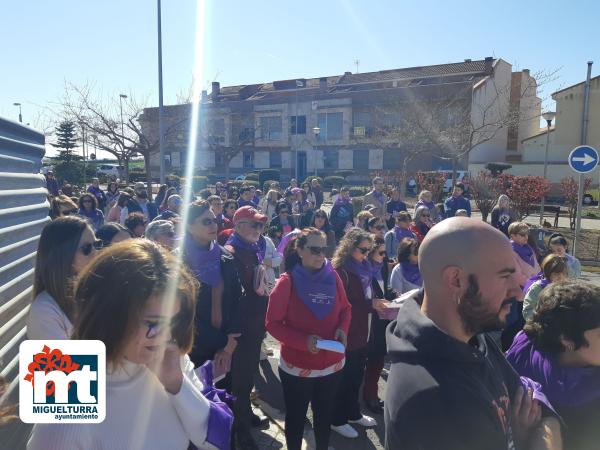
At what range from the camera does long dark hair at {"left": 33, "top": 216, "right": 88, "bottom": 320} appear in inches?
85.9

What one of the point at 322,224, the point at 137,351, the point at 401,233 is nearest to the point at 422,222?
the point at 401,233

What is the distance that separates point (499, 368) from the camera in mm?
1655

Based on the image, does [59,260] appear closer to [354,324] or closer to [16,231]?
[16,231]

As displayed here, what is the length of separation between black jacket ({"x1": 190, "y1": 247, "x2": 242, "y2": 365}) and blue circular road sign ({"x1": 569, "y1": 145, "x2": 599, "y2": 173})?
26.8 ft

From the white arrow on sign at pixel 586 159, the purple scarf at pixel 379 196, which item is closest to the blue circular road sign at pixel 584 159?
the white arrow on sign at pixel 586 159

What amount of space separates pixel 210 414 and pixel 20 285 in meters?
1.83

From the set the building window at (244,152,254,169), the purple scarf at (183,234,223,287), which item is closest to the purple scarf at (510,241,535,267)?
the purple scarf at (183,234,223,287)

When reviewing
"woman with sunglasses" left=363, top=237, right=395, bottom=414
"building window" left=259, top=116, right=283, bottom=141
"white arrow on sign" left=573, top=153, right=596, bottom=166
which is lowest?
"woman with sunglasses" left=363, top=237, right=395, bottom=414

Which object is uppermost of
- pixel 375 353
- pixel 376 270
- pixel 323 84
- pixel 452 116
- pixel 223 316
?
pixel 323 84

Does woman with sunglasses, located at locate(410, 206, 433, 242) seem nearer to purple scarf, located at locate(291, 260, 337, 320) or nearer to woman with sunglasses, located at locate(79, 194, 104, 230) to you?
purple scarf, located at locate(291, 260, 337, 320)

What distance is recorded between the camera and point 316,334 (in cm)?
329

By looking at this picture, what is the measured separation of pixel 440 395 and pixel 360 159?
42692 millimetres

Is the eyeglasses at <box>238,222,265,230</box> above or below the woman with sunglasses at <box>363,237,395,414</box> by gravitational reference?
above

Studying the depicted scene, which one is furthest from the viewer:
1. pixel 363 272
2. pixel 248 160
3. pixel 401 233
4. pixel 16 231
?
pixel 248 160
